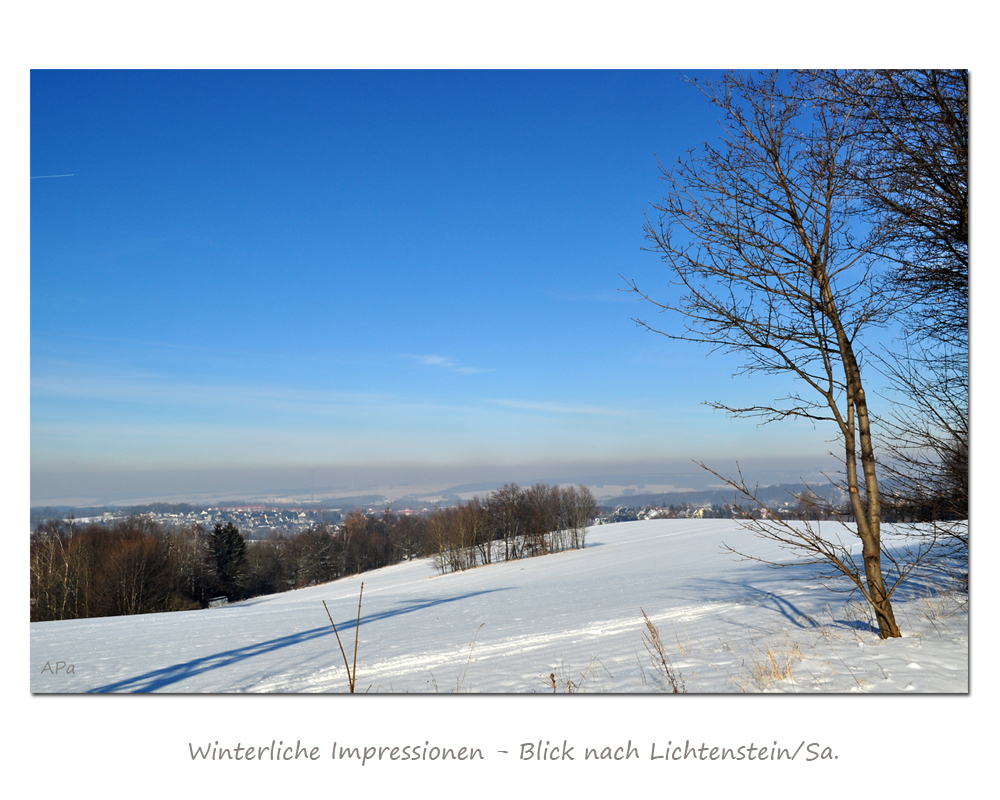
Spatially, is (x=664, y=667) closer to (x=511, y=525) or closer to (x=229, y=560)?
(x=229, y=560)

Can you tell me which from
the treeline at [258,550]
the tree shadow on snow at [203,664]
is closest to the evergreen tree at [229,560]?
the treeline at [258,550]

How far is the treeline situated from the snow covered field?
1983 mm

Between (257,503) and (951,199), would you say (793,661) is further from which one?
(257,503)

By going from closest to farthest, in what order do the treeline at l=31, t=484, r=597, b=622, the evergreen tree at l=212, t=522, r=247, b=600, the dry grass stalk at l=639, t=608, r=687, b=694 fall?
the dry grass stalk at l=639, t=608, r=687, b=694 → the treeline at l=31, t=484, r=597, b=622 → the evergreen tree at l=212, t=522, r=247, b=600

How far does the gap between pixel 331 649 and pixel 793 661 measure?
6.10 meters

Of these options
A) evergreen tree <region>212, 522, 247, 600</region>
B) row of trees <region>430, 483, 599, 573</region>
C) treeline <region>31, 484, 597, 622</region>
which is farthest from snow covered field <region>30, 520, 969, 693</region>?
row of trees <region>430, 483, 599, 573</region>

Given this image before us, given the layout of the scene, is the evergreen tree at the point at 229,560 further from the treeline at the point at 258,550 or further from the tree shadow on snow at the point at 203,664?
the tree shadow on snow at the point at 203,664

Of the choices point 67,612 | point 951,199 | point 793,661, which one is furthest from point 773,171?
point 67,612

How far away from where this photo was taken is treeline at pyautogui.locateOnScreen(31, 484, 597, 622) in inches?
603

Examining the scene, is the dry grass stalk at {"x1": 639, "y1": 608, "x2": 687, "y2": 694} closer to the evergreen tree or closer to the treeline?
the treeline

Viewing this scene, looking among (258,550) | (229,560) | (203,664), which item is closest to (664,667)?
(203,664)

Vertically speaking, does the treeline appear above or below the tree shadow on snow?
below

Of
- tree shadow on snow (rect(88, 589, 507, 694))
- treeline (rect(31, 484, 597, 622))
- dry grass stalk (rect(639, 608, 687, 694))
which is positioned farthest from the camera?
treeline (rect(31, 484, 597, 622))
